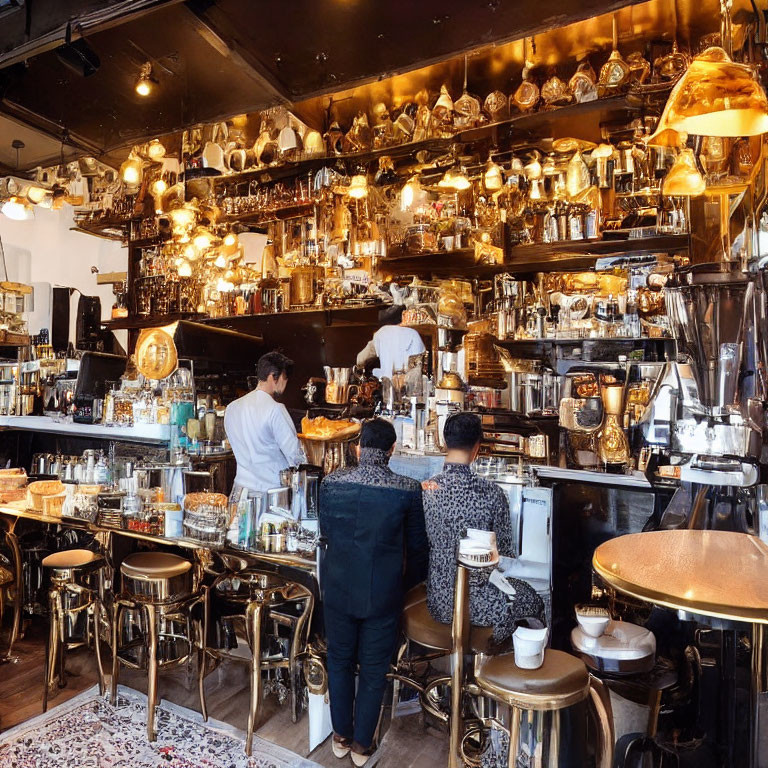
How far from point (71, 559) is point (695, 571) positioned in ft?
10.5

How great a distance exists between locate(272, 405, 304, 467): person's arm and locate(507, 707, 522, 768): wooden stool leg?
7.16ft

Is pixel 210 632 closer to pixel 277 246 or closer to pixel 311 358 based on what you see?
pixel 311 358

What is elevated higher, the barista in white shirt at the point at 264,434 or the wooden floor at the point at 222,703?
the barista in white shirt at the point at 264,434

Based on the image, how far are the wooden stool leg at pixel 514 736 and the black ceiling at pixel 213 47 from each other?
3290 mm

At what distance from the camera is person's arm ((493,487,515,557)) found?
2.56m

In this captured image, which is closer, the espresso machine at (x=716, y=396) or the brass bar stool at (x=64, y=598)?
the espresso machine at (x=716, y=396)

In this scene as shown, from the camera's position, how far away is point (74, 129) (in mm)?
5145

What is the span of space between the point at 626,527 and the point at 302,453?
2.03 metres

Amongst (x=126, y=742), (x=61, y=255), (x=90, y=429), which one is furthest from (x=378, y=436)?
(x=61, y=255)

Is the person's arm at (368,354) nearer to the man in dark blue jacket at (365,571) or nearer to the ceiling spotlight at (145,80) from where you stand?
the ceiling spotlight at (145,80)

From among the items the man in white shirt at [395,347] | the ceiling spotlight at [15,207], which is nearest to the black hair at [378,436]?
the man in white shirt at [395,347]

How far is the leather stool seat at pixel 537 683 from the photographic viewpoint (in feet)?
6.52

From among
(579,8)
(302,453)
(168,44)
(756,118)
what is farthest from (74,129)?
(756,118)

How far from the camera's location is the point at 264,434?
12.9 ft
